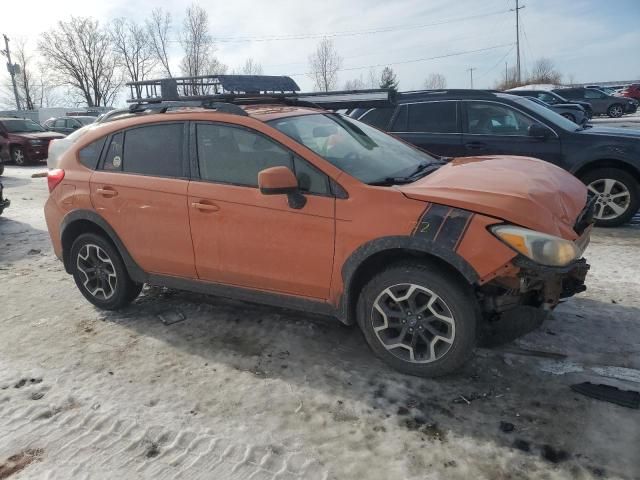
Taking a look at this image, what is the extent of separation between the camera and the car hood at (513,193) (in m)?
2.99

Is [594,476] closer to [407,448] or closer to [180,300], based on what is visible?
[407,448]

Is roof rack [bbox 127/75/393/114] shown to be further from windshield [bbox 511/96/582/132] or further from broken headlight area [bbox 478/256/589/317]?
broken headlight area [bbox 478/256/589/317]

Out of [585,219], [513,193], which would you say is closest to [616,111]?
[585,219]

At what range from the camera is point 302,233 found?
343cm

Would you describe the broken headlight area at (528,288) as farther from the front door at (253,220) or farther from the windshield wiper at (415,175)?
the front door at (253,220)

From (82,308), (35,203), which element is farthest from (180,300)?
(35,203)

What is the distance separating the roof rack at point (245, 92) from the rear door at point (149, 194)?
54 centimetres

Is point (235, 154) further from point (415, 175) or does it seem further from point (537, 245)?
point (537, 245)

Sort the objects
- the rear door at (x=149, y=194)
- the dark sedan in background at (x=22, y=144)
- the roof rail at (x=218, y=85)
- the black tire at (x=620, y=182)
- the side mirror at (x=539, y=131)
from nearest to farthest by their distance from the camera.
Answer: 1. the rear door at (x=149, y=194)
2. the roof rail at (x=218, y=85)
3. the black tire at (x=620, y=182)
4. the side mirror at (x=539, y=131)
5. the dark sedan in background at (x=22, y=144)

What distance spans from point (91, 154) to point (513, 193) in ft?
11.5

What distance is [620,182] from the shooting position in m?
6.58

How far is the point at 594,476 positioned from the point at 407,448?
34.4 inches

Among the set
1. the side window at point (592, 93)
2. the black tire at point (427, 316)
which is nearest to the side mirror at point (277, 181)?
the black tire at point (427, 316)

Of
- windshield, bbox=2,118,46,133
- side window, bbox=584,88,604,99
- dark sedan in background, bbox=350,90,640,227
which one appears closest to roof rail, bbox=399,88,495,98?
dark sedan in background, bbox=350,90,640,227
